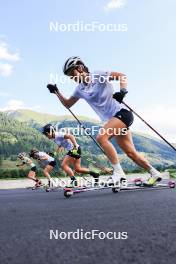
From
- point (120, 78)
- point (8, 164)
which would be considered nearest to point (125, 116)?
point (120, 78)

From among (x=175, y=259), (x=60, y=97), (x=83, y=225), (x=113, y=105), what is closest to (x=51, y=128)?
(x=60, y=97)

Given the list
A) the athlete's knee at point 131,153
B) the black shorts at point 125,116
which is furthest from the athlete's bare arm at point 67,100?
the athlete's knee at point 131,153

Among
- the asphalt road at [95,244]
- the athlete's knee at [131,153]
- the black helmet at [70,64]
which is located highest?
the black helmet at [70,64]

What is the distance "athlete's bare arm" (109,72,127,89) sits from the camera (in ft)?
25.1

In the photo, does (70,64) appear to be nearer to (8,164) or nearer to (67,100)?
(67,100)

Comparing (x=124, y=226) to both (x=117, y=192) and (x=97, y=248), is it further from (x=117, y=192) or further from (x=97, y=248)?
(x=117, y=192)

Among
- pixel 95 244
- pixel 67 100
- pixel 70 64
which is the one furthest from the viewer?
pixel 67 100

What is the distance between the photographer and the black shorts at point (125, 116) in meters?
8.36

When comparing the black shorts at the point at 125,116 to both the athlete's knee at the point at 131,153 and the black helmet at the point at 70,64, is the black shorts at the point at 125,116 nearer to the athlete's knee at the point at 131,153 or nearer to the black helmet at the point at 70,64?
the athlete's knee at the point at 131,153

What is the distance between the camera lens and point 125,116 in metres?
8.38

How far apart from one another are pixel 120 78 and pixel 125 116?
0.81 m

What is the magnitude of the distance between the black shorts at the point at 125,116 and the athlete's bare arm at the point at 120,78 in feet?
2.03

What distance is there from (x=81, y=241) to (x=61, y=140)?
10.7m

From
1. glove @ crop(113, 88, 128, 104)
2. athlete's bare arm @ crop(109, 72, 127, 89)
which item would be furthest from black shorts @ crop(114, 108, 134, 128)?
glove @ crop(113, 88, 128, 104)
